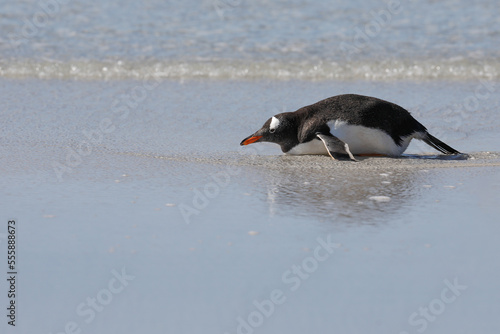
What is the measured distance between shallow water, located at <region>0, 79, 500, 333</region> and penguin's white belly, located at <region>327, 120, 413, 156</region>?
0.15 metres

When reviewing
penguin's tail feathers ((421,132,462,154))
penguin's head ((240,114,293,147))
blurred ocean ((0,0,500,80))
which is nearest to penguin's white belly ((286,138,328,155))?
penguin's head ((240,114,293,147))

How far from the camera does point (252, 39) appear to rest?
37.0ft

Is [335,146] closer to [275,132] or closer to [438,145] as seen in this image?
[275,132]

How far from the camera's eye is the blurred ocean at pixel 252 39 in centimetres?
968

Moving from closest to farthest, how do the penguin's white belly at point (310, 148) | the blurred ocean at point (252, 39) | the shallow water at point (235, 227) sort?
the shallow water at point (235, 227) < the penguin's white belly at point (310, 148) < the blurred ocean at point (252, 39)

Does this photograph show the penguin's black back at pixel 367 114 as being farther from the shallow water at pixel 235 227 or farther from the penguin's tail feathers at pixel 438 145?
the shallow water at pixel 235 227

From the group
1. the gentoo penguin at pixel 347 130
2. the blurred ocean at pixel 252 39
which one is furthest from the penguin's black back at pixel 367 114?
the blurred ocean at pixel 252 39

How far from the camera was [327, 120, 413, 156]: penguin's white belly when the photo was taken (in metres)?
5.49

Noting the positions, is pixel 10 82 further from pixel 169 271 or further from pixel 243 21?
pixel 169 271

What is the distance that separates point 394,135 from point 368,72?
4.26m

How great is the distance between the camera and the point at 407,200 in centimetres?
438

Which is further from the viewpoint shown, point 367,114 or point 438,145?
point 438,145

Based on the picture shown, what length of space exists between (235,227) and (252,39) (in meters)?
7.71

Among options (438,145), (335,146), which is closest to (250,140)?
(335,146)
